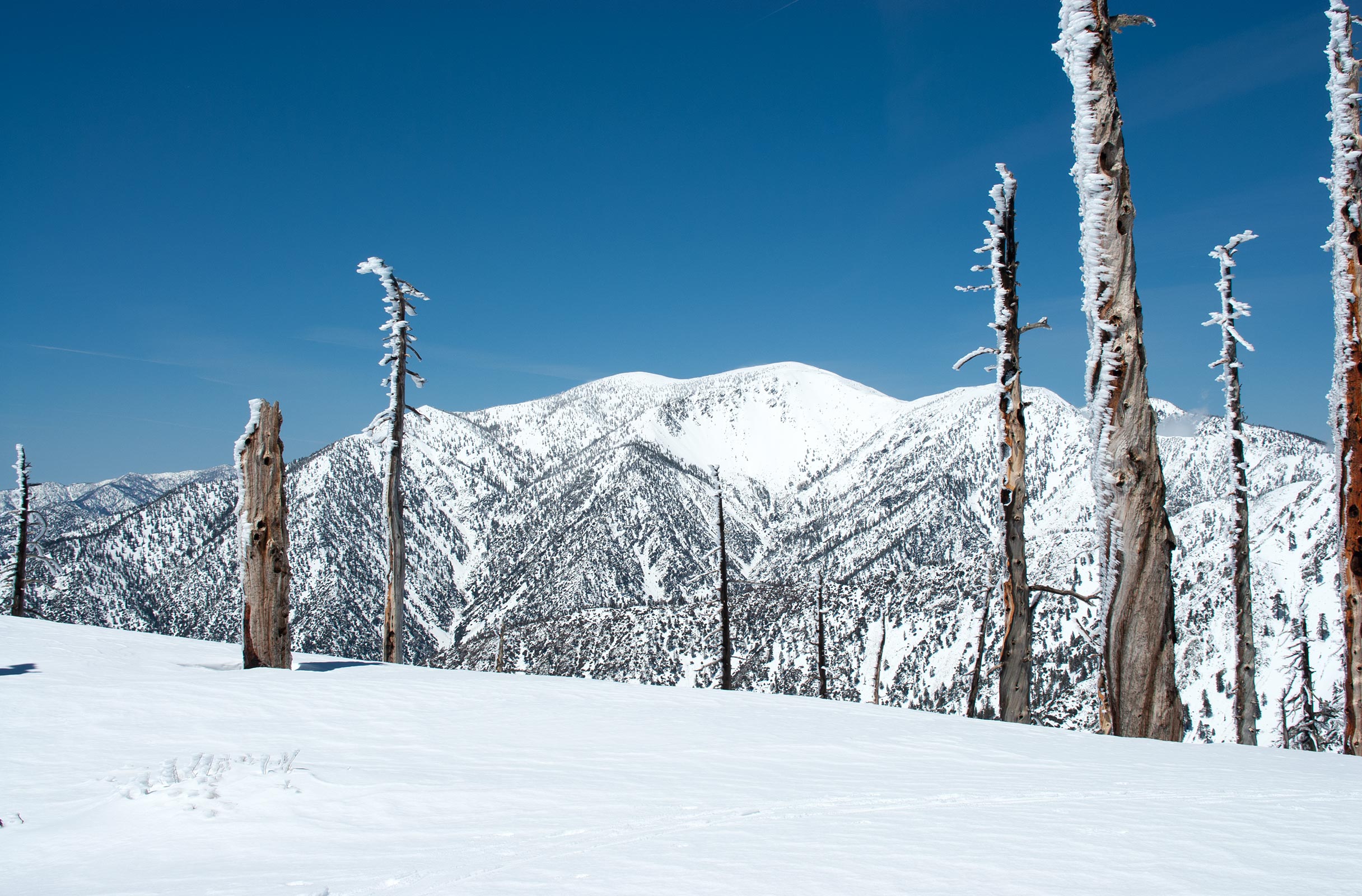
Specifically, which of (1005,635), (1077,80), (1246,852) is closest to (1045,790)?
(1246,852)

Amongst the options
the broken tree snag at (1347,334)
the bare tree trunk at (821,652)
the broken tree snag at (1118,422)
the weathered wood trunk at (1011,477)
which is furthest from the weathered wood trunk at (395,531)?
the broken tree snag at (1347,334)

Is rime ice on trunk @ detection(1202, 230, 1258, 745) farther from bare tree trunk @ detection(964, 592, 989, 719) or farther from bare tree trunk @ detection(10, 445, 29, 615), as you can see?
bare tree trunk @ detection(10, 445, 29, 615)

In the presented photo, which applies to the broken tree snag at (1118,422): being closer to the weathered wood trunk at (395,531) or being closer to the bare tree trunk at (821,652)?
the weathered wood trunk at (395,531)

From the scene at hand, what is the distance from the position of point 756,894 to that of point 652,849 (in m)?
0.70

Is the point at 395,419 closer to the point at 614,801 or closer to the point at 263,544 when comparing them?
the point at 263,544

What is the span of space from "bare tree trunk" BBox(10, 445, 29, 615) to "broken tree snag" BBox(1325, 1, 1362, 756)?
31.4 metres

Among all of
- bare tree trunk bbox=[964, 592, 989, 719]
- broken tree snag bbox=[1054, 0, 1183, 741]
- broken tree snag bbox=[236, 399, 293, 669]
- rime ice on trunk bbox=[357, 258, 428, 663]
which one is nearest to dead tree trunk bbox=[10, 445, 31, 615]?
rime ice on trunk bbox=[357, 258, 428, 663]

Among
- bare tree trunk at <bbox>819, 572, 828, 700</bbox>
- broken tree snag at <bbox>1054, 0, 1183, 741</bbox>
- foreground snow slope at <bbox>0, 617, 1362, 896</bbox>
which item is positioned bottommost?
bare tree trunk at <bbox>819, 572, 828, 700</bbox>

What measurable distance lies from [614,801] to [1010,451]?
24.7ft

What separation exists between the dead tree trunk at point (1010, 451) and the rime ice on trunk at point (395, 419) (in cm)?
1084

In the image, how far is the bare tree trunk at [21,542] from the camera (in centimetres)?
2450

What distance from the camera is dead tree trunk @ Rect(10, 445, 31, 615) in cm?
2452

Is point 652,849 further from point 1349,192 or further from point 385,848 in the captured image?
point 1349,192

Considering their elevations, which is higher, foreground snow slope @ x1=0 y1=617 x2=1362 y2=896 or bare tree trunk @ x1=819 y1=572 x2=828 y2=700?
foreground snow slope @ x1=0 y1=617 x2=1362 y2=896
